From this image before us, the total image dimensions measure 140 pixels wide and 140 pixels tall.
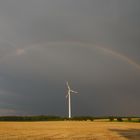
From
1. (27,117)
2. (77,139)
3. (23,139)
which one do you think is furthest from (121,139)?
(27,117)

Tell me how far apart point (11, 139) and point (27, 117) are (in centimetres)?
8244

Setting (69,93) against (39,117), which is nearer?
(69,93)

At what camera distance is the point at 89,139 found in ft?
136

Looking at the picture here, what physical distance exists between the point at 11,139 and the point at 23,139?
62.8 inches

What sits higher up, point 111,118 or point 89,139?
point 111,118

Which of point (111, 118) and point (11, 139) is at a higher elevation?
point (111, 118)

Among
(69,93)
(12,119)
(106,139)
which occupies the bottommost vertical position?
(106,139)

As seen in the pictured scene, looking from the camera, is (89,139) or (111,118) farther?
(111,118)

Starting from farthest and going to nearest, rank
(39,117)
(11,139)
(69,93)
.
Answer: (39,117) → (69,93) → (11,139)

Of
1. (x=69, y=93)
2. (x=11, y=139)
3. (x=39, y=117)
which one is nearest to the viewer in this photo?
(x=11, y=139)

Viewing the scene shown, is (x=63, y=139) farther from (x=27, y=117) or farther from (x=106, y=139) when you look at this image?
(x=27, y=117)

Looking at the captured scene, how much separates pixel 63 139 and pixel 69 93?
244 ft

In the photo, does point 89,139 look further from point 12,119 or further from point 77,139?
point 12,119

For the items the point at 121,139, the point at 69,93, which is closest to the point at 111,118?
the point at 69,93
